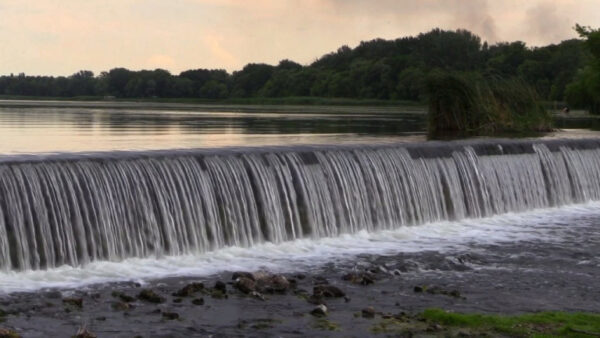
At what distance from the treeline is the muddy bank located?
71.7m

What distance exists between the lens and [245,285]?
46.7 ft

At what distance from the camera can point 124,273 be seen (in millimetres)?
15625

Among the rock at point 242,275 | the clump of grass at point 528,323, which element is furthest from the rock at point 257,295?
the clump of grass at point 528,323

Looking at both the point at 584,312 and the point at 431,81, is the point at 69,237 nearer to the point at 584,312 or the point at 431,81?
the point at 584,312

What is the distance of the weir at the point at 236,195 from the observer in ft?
53.7

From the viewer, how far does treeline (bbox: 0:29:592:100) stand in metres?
91.8

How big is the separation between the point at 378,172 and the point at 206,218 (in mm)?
5250

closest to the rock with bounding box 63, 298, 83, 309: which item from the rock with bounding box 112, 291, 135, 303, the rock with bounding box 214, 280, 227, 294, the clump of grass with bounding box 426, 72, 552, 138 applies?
the rock with bounding box 112, 291, 135, 303

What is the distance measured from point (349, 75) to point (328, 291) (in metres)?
90.0

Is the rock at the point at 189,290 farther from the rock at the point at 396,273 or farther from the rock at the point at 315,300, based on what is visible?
the rock at the point at 396,273

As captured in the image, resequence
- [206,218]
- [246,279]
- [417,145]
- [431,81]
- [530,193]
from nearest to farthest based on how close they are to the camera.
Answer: [246,279]
[206,218]
[417,145]
[530,193]
[431,81]

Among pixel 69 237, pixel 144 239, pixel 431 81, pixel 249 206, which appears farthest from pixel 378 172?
pixel 431 81

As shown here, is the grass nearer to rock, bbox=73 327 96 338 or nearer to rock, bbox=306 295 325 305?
rock, bbox=306 295 325 305

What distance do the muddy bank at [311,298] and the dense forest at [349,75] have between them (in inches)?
2830
